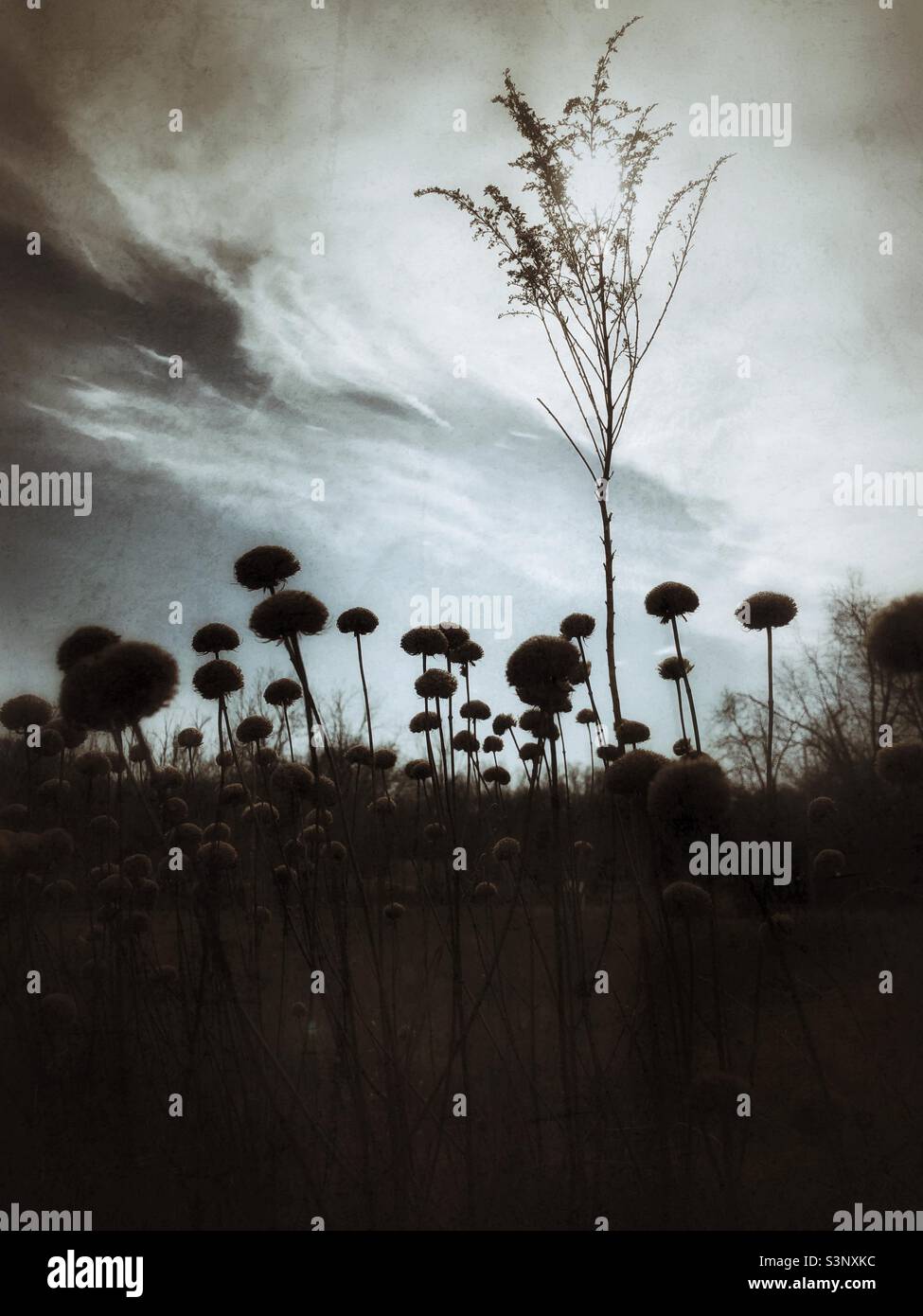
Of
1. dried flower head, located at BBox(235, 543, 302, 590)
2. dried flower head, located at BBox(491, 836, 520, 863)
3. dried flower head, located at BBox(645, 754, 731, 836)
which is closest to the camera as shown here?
dried flower head, located at BBox(645, 754, 731, 836)

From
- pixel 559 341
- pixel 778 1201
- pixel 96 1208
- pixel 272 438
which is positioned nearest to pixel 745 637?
pixel 559 341

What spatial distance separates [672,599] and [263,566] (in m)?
1.05

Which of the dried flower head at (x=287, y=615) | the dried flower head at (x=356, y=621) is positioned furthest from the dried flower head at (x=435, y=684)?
the dried flower head at (x=287, y=615)

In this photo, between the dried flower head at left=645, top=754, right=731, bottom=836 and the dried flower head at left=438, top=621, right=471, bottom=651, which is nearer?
the dried flower head at left=645, top=754, right=731, bottom=836

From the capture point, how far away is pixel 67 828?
2611 mm

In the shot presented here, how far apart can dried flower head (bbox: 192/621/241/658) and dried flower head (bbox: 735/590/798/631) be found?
4.42 feet

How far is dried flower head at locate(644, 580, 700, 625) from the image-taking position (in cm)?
223

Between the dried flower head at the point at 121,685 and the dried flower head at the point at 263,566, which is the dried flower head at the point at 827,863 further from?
the dried flower head at the point at 121,685

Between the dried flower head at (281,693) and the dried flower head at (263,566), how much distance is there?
41 centimetres

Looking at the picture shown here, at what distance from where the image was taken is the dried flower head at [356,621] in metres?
2.40

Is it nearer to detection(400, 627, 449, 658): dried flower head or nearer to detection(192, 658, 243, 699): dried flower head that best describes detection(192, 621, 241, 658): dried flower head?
detection(192, 658, 243, 699): dried flower head

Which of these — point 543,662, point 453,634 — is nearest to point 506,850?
point 453,634

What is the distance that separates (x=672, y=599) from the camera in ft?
7.32

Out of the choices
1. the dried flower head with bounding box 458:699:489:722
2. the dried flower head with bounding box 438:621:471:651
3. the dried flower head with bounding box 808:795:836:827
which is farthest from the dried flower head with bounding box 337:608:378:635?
the dried flower head with bounding box 808:795:836:827
